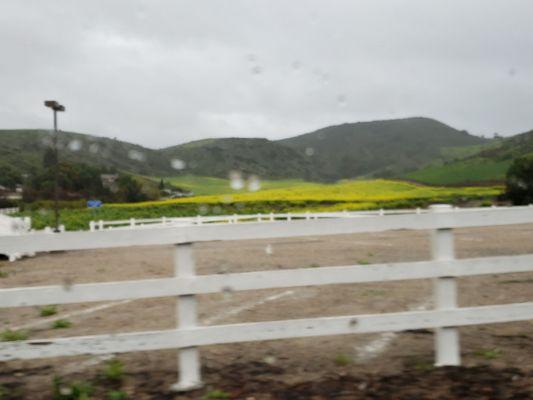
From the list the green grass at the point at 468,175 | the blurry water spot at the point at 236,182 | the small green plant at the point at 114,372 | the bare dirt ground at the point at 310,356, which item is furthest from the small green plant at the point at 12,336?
the green grass at the point at 468,175

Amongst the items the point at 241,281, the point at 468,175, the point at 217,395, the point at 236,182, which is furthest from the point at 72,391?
the point at 468,175

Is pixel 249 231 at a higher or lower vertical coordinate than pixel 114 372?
higher

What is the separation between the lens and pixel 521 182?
48844 millimetres

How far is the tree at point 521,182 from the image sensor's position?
46969 millimetres

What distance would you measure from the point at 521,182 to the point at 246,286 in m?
51.2

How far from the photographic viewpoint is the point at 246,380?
3.85m

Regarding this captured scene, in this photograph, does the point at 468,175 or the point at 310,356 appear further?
the point at 468,175

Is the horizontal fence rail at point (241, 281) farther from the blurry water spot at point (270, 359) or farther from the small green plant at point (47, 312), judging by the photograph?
the small green plant at point (47, 312)

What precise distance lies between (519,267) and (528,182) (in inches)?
1998

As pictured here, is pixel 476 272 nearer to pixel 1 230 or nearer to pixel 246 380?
pixel 246 380

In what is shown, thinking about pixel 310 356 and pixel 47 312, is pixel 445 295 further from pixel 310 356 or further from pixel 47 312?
pixel 47 312

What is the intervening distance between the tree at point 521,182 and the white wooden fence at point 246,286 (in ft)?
150

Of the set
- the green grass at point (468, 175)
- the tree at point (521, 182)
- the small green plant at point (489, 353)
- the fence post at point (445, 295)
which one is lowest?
the small green plant at point (489, 353)

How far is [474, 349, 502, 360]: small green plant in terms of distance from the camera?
4.27 meters
